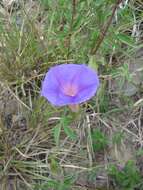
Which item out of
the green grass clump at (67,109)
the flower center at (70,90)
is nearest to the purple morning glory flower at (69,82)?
the flower center at (70,90)

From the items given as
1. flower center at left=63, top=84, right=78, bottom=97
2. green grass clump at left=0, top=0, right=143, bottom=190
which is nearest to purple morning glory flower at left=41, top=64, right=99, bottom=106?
flower center at left=63, top=84, right=78, bottom=97

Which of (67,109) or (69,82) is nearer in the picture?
(69,82)

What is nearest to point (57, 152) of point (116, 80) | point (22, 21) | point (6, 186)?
point (6, 186)

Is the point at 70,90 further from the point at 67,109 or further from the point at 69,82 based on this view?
the point at 67,109

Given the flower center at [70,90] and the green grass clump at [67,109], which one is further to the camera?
the green grass clump at [67,109]

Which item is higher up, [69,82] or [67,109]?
[69,82]

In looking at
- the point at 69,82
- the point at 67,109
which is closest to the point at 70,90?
the point at 69,82

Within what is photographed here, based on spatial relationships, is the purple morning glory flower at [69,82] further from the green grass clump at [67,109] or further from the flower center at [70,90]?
the green grass clump at [67,109]
